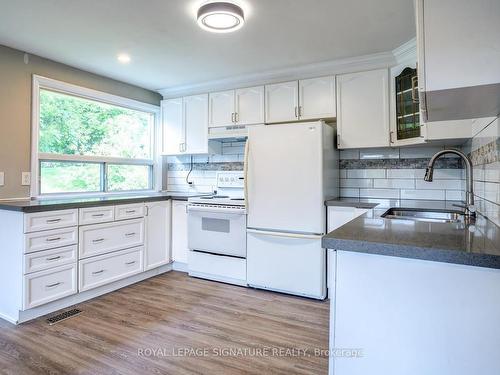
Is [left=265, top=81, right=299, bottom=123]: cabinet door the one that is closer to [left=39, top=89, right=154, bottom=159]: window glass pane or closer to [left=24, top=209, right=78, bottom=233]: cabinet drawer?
[left=39, top=89, right=154, bottom=159]: window glass pane

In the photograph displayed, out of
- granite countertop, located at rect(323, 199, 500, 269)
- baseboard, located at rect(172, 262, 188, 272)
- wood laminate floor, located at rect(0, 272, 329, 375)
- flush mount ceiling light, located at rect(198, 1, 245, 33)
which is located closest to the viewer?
granite countertop, located at rect(323, 199, 500, 269)

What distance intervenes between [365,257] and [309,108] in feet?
7.68

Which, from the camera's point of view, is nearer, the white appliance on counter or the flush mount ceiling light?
the flush mount ceiling light

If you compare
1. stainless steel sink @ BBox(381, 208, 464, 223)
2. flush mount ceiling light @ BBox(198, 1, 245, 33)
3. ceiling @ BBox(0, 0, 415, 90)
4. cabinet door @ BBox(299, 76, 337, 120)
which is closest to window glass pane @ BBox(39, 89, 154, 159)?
ceiling @ BBox(0, 0, 415, 90)

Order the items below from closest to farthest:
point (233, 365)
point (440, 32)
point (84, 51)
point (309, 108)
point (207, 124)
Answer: point (440, 32), point (233, 365), point (84, 51), point (309, 108), point (207, 124)

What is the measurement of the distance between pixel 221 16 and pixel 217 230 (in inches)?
78.8

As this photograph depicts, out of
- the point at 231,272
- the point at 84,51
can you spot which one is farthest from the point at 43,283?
the point at 84,51

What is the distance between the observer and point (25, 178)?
280 centimetres

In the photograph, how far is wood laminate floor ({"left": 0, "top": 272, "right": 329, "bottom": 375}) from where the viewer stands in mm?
1826

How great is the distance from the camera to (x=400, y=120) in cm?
280

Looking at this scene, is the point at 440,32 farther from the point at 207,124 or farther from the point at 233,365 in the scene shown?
the point at 207,124

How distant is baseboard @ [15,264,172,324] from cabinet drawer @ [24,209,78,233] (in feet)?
2.05

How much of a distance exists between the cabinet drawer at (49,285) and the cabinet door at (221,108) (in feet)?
6.78

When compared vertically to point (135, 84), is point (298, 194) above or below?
below
